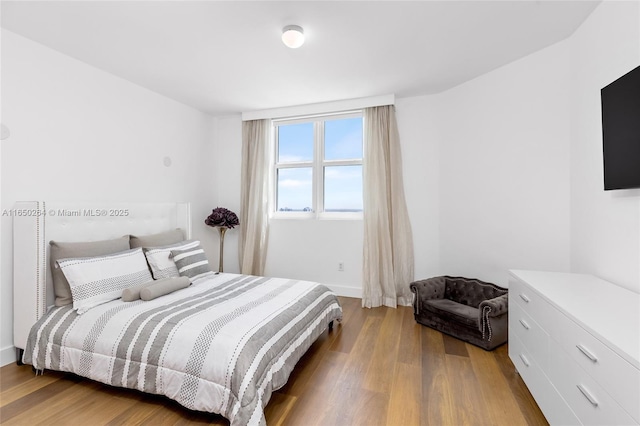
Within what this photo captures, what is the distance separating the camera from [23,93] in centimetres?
233

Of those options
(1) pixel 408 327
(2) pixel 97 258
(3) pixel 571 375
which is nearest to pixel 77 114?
(2) pixel 97 258

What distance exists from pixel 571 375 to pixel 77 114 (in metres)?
4.01

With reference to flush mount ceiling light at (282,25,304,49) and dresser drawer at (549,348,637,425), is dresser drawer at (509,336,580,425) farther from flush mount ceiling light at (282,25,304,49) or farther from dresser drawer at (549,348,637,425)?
flush mount ceiling light at (282,25,304,49)

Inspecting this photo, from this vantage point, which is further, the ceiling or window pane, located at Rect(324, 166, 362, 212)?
window pane, located at Rect(324, 166, 362, 212)

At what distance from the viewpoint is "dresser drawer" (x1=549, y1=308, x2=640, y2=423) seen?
1012 millimetres

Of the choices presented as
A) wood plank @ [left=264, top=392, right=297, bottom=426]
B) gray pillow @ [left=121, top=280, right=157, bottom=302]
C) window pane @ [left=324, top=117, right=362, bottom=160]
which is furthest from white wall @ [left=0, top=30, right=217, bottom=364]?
wood plank @ [left=264, top=392, right=297, bottom=426]

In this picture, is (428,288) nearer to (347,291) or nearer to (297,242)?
(347,291)

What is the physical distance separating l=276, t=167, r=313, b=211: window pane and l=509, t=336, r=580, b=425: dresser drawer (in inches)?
112

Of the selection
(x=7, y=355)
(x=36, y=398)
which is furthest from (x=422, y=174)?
(x=7, y=355)

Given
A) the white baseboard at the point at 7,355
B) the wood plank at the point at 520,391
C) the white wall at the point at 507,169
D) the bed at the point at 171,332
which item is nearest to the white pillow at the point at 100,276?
the bed at the point at 171,332

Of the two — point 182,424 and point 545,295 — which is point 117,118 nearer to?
point 182,424

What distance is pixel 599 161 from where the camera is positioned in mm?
2051

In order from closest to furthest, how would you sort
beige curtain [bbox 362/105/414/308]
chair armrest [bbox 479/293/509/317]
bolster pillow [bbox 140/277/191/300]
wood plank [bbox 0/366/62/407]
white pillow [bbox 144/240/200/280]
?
wood plank [bbox 0/366/62/407], bolster pillow [bbox 140/277/191/300], chair armrest [bbox 479/293/509/317], white pillow [bbox 144/240/200/280], beige curtain [bbox 362/105/414/308]

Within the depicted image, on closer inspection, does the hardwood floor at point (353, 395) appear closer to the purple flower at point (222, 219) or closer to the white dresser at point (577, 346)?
the white dresser at point (577, 346)
